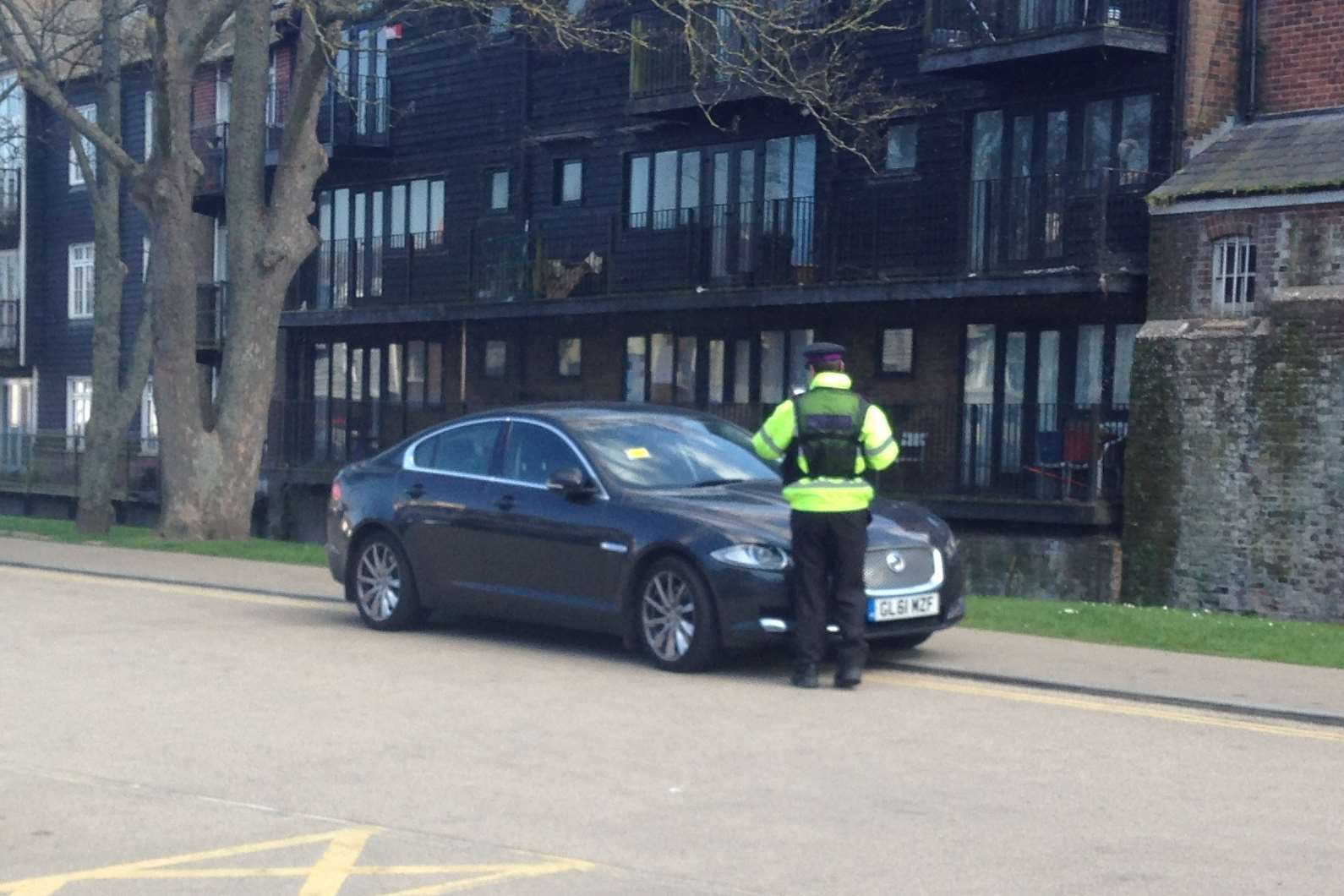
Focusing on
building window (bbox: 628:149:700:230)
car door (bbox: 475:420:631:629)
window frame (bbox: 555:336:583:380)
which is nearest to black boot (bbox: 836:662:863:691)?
car door (bbox: 475:420:631:629)

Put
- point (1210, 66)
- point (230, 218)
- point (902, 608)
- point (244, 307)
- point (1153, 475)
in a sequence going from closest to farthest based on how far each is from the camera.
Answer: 1. point (902, 608)
2. point (1153, 475)
3. point (1210, 66)
4. point (244, 307)
5. point (230, 218)

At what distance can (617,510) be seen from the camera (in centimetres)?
1195

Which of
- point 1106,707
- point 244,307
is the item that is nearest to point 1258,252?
point 244,307

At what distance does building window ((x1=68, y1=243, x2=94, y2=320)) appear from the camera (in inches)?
1672

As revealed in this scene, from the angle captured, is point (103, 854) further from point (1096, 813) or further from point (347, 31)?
point (347, 31)

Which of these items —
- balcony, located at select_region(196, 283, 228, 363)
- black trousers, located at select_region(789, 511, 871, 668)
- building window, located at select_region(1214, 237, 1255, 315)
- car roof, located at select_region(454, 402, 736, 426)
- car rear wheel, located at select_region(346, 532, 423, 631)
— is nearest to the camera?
black trousers, located at select_region(789, 511, 871, 668)

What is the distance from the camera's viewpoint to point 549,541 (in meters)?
12.4

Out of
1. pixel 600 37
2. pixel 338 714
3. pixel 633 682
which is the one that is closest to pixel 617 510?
pixel 633 682

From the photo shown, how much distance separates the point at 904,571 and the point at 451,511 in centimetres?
323

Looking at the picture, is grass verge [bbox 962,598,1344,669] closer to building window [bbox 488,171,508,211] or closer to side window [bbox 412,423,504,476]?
side window [bbox 412,423,504,476]

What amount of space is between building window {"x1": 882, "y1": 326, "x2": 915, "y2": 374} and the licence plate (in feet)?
47.5

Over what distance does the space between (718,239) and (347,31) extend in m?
10.8

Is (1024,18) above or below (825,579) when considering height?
above

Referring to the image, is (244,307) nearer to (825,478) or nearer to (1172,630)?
(1172,630)
